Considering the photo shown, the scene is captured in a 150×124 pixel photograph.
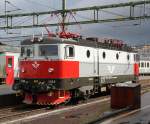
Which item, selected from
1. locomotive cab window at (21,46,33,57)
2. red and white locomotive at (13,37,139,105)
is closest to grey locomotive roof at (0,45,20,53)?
red and white locomotive at (13,37,139,105)

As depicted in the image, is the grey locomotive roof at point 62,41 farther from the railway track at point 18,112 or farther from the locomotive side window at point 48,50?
the railway track at point 18,112

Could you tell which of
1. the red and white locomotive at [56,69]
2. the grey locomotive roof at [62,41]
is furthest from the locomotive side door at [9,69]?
the red and white locomotive at [56,69]

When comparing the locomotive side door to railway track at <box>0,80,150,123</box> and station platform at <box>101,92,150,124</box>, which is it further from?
station platform at <box>101,92,150,124</box>

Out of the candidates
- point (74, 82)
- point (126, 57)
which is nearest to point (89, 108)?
point (74, 82)

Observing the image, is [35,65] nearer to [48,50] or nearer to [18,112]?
[48,50]

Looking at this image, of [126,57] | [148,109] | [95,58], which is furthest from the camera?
[126,57]

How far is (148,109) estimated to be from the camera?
18.3 metres

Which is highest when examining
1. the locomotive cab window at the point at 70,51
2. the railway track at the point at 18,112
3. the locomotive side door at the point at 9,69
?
the locomotive cab window at the point at 70,51

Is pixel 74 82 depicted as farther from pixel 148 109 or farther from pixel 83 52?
pixel 148 109

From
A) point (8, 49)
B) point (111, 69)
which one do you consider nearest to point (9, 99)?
point (111, 69)

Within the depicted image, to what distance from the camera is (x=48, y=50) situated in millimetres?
19422

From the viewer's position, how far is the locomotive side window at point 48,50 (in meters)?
19.2

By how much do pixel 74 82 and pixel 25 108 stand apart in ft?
8.68

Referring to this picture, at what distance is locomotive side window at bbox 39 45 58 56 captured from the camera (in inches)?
757
